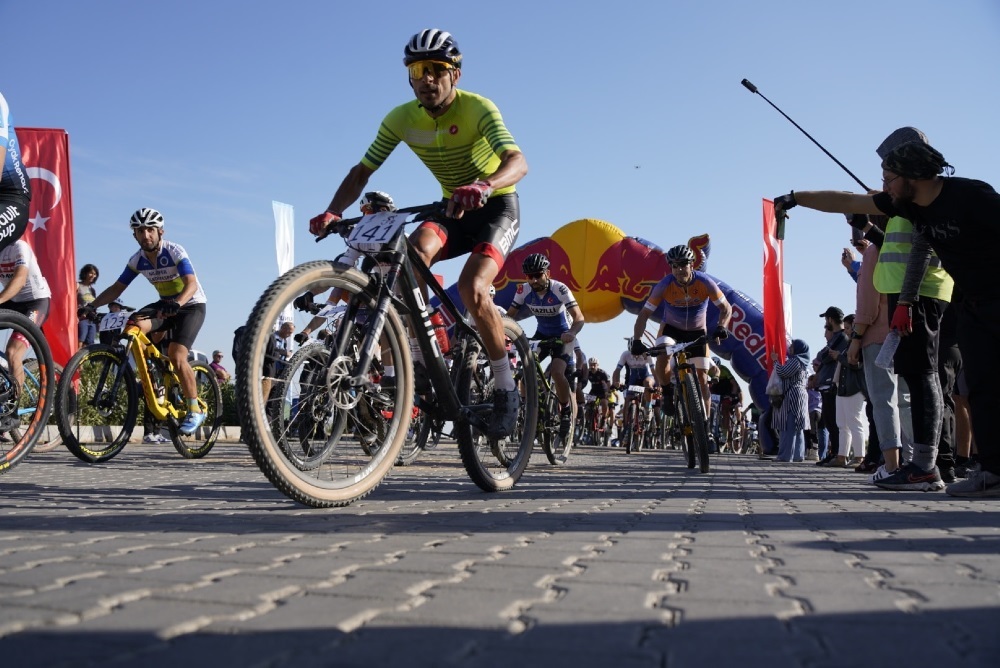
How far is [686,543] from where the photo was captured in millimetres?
3535

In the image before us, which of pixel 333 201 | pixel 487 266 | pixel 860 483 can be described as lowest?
pixel 860 483

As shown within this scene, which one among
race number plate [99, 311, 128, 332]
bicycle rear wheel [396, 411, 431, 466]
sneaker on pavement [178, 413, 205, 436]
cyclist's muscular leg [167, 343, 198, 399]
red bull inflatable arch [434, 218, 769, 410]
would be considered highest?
red bull inflatable arch [434, 218, 769, 410]

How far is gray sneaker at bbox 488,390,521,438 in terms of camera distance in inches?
219

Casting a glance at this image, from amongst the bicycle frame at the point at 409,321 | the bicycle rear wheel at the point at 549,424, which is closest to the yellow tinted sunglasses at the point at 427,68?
the bicycle frame at the point at 409,321

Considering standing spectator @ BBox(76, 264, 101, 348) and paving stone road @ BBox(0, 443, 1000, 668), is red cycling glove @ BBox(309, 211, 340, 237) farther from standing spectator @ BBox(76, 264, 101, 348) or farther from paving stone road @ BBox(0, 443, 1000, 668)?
standing spectator @ BBox(76, 264, 101, 348)

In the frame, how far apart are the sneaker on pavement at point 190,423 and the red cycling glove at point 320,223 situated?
4.91 metres

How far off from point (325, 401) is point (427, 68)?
216 centimetres

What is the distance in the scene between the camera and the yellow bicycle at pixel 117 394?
779cm

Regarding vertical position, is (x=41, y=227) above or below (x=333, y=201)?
above

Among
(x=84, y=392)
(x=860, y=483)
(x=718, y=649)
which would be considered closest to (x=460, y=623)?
(x=718, y=649)

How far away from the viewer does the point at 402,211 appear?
481 cm

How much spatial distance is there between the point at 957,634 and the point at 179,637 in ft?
5.21

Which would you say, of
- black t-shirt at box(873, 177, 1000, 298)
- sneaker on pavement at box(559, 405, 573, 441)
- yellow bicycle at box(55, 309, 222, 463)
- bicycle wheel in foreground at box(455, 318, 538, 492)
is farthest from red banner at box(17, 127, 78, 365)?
black t-shirt at box(873, 177, 1000, 298)

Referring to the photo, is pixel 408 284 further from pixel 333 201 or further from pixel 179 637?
pixel 179 637
